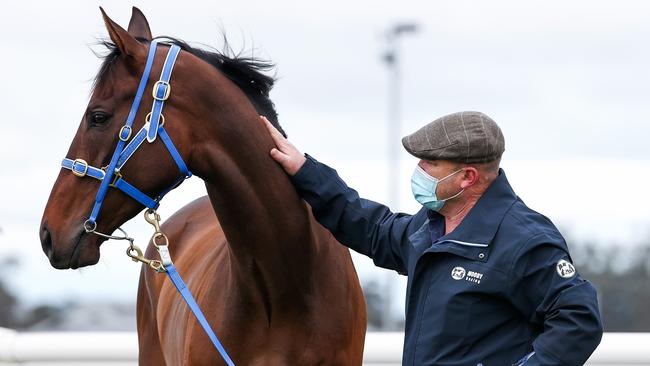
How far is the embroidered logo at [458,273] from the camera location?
3.67m

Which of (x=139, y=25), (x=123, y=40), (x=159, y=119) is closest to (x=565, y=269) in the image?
(x=159, y=119)

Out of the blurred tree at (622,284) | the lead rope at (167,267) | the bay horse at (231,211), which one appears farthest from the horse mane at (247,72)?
the blurred tree at (622,284)

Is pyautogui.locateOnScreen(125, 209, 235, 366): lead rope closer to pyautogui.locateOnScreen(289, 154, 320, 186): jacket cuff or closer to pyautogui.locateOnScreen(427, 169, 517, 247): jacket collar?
pyautogui.locateOnScreen(289, 154, 320, 186): jacket cuff

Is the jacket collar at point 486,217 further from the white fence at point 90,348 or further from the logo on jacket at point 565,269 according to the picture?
the white fence at point 90,348

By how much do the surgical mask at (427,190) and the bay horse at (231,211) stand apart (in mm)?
833

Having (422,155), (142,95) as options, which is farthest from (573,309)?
(142,95)

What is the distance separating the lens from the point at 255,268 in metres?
4.63

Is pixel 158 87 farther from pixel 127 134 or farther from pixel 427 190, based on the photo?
pixel 427 190

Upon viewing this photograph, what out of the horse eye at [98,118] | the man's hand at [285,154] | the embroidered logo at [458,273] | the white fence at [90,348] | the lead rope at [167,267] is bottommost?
the white fence at [90,348]

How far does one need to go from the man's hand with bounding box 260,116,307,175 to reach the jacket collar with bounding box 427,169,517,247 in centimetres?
93

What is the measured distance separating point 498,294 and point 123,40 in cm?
168

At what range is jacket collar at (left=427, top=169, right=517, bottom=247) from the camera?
3.69 metres

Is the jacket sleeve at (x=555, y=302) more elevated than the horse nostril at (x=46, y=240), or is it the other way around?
the jacket sleeve at (x=555, y=302)

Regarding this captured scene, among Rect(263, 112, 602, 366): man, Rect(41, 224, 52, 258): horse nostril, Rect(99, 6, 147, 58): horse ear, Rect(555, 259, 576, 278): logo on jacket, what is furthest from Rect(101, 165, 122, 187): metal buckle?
Rect(555, 259, 576, 278): logo on jacket
